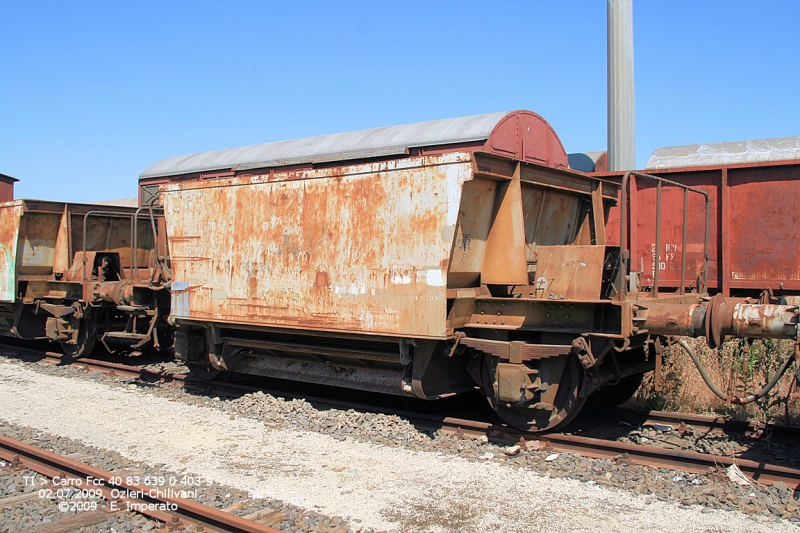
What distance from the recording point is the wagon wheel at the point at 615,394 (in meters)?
8.00

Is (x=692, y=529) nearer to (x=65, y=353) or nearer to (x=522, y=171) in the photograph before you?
(x=522, y=171)

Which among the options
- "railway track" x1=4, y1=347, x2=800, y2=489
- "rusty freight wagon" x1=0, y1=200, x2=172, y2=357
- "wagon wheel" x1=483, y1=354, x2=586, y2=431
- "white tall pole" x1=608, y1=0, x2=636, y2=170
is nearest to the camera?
"railway track" x1=4, y1=347, x2=800, y2=489

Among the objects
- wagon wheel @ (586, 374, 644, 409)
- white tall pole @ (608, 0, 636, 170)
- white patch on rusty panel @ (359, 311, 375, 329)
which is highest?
white tall pole @ (608, 0, 636, 170)

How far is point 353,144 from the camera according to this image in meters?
11.7

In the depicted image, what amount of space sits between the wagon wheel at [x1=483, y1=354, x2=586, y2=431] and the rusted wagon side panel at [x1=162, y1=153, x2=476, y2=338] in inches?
42.4

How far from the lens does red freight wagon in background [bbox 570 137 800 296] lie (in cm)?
863

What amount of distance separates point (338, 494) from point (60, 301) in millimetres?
9651

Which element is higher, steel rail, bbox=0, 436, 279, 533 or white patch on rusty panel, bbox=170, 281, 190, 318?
white patch on rusty panel, bbox=170, 281, 190, 318

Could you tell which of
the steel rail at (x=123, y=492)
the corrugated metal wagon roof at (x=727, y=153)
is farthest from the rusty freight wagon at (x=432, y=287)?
the steel rail at (x=123, y=492)

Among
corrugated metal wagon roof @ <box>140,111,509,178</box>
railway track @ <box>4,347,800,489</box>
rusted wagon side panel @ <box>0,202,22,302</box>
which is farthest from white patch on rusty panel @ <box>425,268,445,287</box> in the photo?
rusted wagon side panel @ <box>0,202,22,302</box>

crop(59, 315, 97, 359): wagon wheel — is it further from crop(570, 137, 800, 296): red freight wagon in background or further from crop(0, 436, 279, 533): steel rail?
crop(570, 137, 800, 296): red freight wagon in background

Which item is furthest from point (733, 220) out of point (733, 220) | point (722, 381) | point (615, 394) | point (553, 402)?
point (553, 402)

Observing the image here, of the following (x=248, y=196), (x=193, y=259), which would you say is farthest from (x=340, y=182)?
(x=193, y=259)

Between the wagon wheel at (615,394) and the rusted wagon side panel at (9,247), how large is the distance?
10660mm
